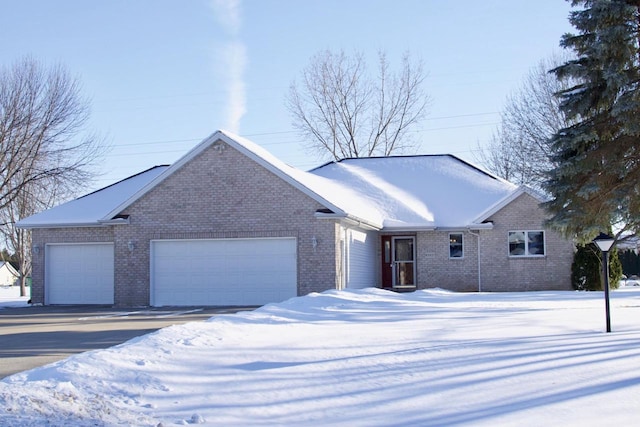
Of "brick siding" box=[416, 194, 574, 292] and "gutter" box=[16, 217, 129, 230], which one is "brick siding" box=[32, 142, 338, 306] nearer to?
"gutter" box=[16, 217, 129, 230]

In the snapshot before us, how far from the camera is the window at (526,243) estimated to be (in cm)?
2658

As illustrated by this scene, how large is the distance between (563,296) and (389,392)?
1536 centimetres

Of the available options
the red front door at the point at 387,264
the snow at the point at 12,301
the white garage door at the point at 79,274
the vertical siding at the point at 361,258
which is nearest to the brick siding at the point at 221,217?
the white garage door at the point at 79,274

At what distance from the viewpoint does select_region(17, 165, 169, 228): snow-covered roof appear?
24.5m

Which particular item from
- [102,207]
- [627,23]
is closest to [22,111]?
[102,207]

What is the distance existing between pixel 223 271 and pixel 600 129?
1154 cm

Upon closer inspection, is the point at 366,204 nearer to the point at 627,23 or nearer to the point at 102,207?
the point at 102,207

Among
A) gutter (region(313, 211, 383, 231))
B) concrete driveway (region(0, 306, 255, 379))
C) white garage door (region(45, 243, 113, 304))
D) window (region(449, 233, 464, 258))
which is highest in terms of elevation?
gutter (region(313, 211, 383, 231))

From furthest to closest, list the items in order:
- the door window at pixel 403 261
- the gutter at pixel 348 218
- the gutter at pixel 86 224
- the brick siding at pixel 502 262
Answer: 1. the door window at pixel 403 261
2. the brick siding at pixel 502 262
3. the gutter at pixel 86 224
4. the gutter at pixel 348 218

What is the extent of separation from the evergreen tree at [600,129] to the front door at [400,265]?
10670 mm

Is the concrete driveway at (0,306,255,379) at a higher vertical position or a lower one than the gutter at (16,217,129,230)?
lower

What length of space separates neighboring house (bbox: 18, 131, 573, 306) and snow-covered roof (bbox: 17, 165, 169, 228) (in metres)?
0.05

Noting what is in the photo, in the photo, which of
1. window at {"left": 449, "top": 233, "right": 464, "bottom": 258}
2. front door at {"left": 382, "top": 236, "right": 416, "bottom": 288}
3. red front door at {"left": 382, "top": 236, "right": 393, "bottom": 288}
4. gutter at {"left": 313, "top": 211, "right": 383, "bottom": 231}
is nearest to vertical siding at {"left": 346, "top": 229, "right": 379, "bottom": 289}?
gutter at {"left": 313, "top": 211, "right": 383, "bottom": 231}

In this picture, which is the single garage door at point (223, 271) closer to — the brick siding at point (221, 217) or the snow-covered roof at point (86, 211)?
the brick siding at point (221, 217)
